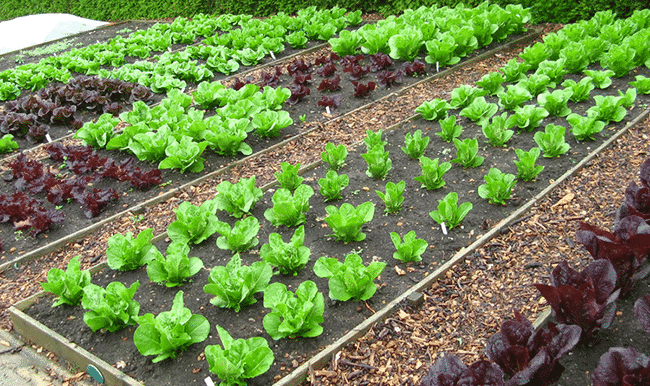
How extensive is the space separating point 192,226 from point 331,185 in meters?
1.25

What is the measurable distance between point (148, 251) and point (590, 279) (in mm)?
3187

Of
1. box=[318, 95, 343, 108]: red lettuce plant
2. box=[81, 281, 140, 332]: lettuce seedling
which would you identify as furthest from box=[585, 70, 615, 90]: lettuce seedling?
box=[81, 281, 140, 332]: lettuce seedling

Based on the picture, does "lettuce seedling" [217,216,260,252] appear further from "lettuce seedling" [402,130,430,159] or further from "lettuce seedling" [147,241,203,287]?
"lettuce seedling" [402,130,430,159]

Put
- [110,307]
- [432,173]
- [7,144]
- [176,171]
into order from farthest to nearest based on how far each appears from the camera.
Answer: [7,144], [176,171], [432,173], [110,307]

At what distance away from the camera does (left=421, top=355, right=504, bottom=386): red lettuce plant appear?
227 cm

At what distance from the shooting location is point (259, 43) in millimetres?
9406

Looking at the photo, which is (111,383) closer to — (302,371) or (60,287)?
(60,287)

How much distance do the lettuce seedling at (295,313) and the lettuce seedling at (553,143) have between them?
9.30 feet

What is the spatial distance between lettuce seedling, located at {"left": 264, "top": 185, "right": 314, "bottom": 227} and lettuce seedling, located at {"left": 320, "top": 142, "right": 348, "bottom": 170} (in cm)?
73

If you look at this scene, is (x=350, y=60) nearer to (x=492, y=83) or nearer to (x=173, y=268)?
(x=492, y=83)

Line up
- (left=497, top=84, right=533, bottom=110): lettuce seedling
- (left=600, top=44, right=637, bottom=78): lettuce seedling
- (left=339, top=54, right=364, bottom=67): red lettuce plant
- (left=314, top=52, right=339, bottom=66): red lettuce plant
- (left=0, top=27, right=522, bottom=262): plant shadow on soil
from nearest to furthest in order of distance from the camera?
1. (left=0, top=27, right=522, bottom=262): plant shadow on soil
2. (left=497, top=84, right=533, bottom=110): lettuce seedling
3. (left=600, top=44, right=637, bottom=78): lettuce seedling
4. (left=339, top=54, right=364, bottom=67): red lettuce plant
5. (left=314, top=52, right=339, bottom=66): red lettuce plant

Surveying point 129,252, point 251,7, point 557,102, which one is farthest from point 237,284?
Result: point 251,7

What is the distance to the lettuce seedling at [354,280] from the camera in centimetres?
326

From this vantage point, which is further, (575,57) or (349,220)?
(575,57)
